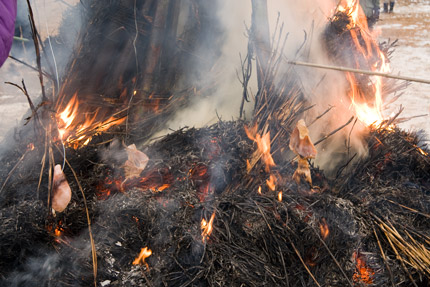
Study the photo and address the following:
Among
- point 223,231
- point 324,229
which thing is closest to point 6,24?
point 223,231

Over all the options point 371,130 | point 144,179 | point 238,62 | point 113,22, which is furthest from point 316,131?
point 113,22

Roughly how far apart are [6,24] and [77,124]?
2.46m

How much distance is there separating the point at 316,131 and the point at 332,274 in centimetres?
239

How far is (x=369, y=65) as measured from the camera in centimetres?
559

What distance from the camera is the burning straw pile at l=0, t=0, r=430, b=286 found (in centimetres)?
305

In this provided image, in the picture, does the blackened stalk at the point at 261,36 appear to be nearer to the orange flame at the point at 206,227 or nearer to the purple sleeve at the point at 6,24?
the orange flame at the point at 206,227

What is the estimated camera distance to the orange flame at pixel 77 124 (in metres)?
4.09

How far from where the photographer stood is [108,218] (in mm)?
3301

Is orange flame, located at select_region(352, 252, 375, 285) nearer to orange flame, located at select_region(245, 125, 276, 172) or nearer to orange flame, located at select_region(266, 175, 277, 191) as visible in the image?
orange flame, located at select_region(266, 175, 277, 191)

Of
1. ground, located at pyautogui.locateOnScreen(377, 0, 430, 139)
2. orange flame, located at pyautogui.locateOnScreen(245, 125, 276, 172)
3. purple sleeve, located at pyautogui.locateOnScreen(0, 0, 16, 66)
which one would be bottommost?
ground, located at pyautogui.locateOnScreen(377, 0, 430, 139)

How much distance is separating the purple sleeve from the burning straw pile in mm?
1632

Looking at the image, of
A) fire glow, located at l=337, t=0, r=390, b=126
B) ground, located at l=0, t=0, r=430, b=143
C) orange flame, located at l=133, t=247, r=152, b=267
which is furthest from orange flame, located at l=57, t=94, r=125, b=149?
fire glow, located at l=337, t=0, r=390, b=126

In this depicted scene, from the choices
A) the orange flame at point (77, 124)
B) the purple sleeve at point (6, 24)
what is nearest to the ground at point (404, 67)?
the orange flame at point (77, 124)

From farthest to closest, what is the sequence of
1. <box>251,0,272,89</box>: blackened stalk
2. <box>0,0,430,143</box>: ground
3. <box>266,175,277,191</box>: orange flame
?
1. <box>0,0,430,143</box>: ground
2. <box>251,0,272,89</box>: blackened stalk
3. <box>266,175,277,191</box>: orange flame
